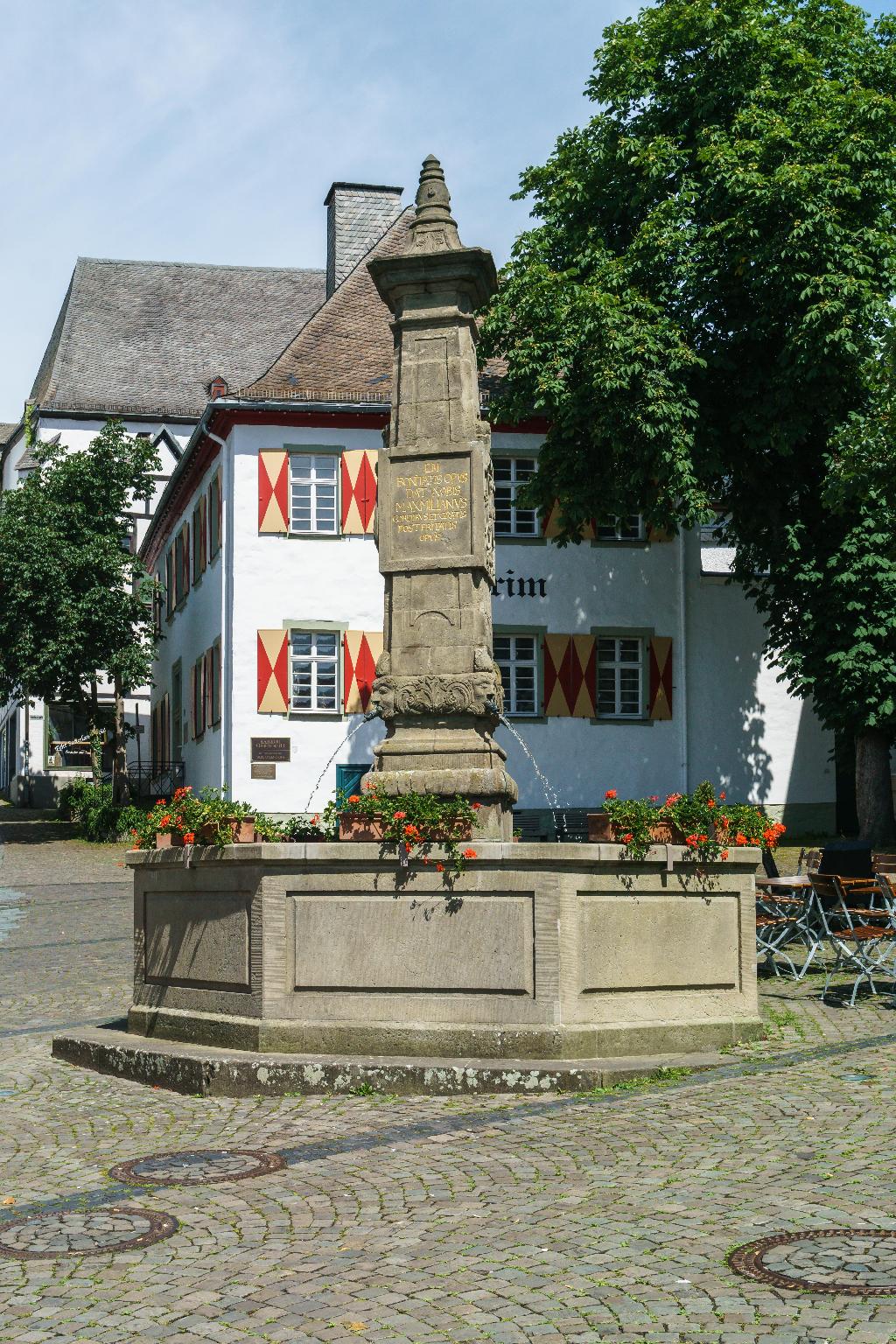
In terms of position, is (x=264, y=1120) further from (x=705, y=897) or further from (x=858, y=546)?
(x=858, y=546)

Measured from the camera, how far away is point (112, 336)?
53094 millimetres

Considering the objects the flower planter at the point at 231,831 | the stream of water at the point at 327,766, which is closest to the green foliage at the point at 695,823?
the flower planter at the point at 231,831

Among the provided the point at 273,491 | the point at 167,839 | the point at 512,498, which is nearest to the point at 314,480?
the point at 273,491

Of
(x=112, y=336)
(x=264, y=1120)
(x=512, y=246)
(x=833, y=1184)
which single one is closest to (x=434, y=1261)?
(x=833, y=1184)

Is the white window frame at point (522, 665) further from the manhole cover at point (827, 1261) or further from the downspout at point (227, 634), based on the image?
the manhole cover at point (827, 1261)

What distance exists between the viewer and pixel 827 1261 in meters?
5.38

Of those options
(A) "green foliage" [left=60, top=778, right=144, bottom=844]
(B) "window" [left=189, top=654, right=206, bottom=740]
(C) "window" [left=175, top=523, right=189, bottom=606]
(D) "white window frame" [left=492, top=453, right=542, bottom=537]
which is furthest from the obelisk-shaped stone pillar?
(C) "window" [left=175, top=523, right=189, bottom=606]

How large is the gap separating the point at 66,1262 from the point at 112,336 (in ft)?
165

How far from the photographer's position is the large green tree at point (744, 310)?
74.3 ft

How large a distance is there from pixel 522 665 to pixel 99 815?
9246 mm

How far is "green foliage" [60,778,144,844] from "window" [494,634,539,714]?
723cm

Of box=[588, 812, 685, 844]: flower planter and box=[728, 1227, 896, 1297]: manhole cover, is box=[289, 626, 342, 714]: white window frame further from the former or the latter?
box=[728, 1227, 896, 1297]: manhole cover

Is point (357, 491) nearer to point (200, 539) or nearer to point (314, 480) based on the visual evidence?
point (314, 480)

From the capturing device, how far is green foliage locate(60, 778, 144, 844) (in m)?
31.1
